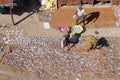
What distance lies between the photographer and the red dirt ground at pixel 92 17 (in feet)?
76.3

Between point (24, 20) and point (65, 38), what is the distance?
3.93 metres

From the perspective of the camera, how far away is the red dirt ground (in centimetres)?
2327

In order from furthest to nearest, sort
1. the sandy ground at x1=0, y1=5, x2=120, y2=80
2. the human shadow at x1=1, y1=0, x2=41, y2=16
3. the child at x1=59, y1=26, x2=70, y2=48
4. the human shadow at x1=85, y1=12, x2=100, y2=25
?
the human shadow at x1=1, y1=0, x2=41, y2=16, the human shadow at x1=85, y1=12, x2=100, y2=25, the sandy ground at x1=0, y1=5, x2=120, y2=80, the child at x1=59, y1=26, x2=70, y2=48

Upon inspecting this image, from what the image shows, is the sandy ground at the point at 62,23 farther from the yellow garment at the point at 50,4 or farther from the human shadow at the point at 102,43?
the yellow garment at the point at 50,4

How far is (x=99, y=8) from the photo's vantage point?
24609 mm

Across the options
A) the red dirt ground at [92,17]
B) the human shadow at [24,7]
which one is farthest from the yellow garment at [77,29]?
the human shadow at [24,7]

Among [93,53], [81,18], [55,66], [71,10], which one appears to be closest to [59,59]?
[55,66]

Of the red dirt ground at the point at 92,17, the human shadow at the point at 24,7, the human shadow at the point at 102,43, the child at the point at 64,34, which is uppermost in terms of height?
the human shadow at the point at 24,7

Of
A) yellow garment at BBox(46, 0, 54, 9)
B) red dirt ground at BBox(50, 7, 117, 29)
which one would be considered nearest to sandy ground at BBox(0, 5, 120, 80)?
red dirt ground at BBox(50, 7, 117, 29)

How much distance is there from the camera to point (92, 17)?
23.8m

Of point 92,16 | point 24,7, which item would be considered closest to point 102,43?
point 92,16

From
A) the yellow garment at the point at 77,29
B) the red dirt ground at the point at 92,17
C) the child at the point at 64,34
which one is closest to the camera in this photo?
the child at the point at 64,34

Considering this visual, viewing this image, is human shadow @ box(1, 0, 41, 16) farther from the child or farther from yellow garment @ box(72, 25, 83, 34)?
yellow garment @ box(72, 25, 83, 34)

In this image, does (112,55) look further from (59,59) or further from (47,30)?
(47,30)
